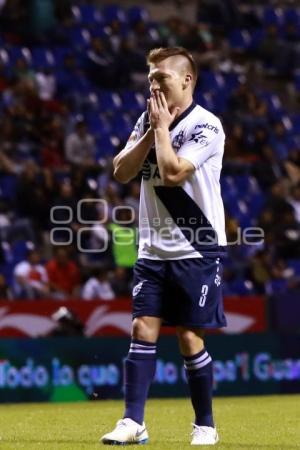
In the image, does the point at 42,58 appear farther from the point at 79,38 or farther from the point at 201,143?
the point at 201,143

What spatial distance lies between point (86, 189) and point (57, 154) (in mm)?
1587

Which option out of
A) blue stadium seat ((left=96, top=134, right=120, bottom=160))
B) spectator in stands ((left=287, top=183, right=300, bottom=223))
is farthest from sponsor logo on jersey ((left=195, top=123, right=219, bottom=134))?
blue stadium seat ((left=96, top=134, right=120, bottom=160))

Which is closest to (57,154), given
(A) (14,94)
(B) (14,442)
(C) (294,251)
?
(A) (14,94)

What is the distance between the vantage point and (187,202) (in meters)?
7.05

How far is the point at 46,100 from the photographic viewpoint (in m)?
19.8

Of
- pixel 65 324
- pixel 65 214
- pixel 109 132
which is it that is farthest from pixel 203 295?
pixel 109 132

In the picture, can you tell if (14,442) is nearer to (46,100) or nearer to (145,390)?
(145,390)

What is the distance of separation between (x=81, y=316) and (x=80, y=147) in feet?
15.1

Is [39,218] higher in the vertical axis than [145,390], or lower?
higher

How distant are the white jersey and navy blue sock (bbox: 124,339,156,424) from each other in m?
0.54

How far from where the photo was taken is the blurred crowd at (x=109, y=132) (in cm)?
1620

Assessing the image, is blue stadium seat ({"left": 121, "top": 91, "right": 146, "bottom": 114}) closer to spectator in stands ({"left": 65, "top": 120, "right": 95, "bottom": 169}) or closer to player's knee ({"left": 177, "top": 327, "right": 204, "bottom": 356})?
spectator in stands ({"left": 65, "top": 120, "right": 95, "bottom": 169})

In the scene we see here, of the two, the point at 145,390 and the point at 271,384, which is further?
the point at 271,384

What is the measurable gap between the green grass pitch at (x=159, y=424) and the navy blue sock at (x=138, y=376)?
0.70 ft
